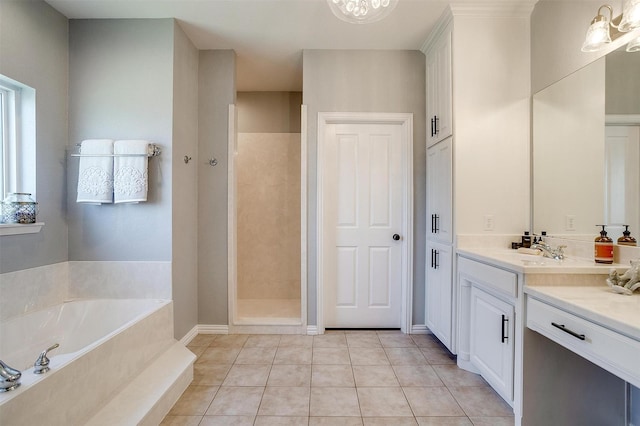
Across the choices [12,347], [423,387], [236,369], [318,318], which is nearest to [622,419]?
[423,387]

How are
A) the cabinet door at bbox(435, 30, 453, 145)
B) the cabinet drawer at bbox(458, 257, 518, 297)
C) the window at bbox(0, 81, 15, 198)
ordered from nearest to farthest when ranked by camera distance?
1. the cabinet drawer at bbox(458, 257, 518, 297)
2. the window at bbox(0, 81, 15, 198)
3. the cabinet door at bbox(435, 30, 453, 145)

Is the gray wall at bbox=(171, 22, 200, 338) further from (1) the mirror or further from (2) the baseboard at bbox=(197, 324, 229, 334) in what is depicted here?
(1) the mirror

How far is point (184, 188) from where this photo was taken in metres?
2.57

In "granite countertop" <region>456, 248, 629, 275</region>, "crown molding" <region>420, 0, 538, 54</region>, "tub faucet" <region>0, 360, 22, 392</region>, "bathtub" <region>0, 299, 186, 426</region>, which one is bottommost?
"bathtub" <region>0, 299, 186, 426</region>

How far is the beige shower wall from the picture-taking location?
369 centimetres

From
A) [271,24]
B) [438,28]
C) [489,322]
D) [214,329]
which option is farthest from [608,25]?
[214,329]

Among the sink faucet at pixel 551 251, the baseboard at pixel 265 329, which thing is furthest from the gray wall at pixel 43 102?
the sink faucet at pixel 551 251

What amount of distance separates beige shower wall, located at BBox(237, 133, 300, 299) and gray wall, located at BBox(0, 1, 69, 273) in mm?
1743

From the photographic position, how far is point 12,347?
1758mm

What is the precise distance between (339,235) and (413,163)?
99 cm

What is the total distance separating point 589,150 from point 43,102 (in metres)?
3.62

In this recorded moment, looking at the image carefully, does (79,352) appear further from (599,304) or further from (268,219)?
(268,219)

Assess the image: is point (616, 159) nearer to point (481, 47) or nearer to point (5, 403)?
point (481, 47)

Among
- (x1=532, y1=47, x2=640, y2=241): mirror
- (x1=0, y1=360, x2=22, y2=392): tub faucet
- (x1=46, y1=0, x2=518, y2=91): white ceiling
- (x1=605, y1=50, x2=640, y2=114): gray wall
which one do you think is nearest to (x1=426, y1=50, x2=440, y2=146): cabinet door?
(x1=46, y1=0, x2=518, y2=91): white ceiling
